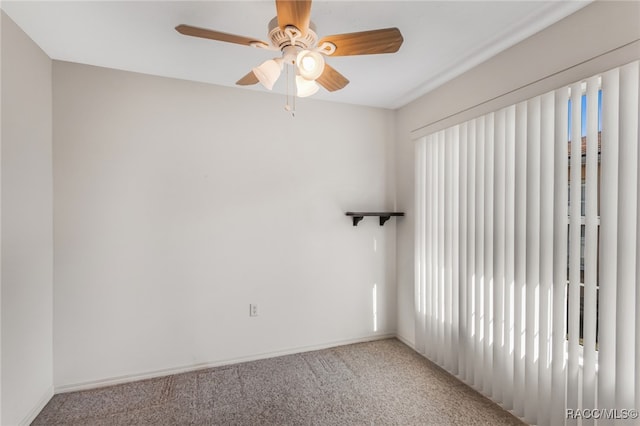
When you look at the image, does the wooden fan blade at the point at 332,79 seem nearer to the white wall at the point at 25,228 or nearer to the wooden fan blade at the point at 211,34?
the wooden fan blade at the point at 211,34

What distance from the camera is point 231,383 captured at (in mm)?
2332

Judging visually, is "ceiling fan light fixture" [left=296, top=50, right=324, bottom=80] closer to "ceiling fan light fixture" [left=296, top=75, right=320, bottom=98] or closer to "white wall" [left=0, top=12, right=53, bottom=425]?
"ceiling fan light fixture" [left=296, top=75, right=320, bottom=98]

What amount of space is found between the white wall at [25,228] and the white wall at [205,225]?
0.10 m

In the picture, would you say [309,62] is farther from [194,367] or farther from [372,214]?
[194,367]

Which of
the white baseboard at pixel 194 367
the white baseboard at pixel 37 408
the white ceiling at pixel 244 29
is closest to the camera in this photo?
the white ceiling at pixel 244 29

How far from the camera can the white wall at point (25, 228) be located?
67.6 inches

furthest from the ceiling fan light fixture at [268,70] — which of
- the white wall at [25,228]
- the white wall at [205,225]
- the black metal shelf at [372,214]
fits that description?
the black metal shelf at [372,214]

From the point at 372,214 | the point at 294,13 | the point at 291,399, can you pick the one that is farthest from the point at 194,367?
the point at 294,13

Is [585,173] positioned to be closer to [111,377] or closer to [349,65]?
[349,65]

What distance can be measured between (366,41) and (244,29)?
2.88 feet

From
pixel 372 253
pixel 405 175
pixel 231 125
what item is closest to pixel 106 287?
pixel 231 125

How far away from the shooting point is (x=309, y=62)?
4.46 feet

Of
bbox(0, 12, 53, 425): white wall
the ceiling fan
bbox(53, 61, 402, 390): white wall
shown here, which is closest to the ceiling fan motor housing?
the ceiling fan

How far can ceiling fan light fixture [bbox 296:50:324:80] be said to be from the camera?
1347mm
